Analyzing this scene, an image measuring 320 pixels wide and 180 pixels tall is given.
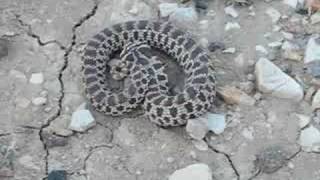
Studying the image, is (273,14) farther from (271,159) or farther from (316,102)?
(271,159)

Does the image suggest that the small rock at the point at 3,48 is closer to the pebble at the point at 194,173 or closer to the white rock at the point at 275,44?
the pebble at the point at 194,173

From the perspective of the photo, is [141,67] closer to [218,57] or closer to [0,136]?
[218,57]

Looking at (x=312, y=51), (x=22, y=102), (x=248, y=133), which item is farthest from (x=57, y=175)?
(x=312, y=51)

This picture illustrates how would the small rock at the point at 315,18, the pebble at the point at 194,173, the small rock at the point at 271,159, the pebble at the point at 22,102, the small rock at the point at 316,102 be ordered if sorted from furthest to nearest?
1. the small rock at the point at 315,18
2. the pebble at the point at 22,102
3. the small rock at the point at 316,102
4. the small rock at the point at 271,159
5. the pebble at the point at 194,173

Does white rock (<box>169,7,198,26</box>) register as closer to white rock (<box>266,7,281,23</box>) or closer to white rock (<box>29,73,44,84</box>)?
white rock (<box>266,7,281,23</box>)

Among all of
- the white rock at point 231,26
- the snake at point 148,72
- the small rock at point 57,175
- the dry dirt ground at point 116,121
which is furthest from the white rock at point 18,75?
the white rock at point 231,26

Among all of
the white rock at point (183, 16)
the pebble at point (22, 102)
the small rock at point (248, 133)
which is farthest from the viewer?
the white rock at point (183, 16)
